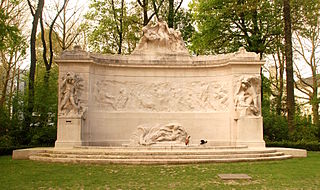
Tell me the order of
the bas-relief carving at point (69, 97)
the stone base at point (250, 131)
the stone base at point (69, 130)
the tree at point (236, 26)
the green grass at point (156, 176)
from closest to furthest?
the green grass at point (156, 176), the stone base at point (69, 130), the bas-relief carving at point (69, 97), the stone base at point (250, 131), the tree at point (236, 26)

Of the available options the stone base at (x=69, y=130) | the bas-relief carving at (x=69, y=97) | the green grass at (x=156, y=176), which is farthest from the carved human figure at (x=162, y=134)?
the green grass at (x=156, y=176)

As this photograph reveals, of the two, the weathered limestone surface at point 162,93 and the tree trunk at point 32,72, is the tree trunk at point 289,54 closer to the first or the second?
the weathered limestone surface at point 162,93

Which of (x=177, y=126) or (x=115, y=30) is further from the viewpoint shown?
(x=115, y=30)

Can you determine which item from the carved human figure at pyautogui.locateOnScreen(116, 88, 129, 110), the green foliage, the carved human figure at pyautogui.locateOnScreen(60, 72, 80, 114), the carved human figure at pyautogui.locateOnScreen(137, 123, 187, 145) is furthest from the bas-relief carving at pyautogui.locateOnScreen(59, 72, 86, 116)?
the green foliage

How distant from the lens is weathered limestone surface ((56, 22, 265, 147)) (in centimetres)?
1712

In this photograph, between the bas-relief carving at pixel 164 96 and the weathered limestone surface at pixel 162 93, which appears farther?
the bas-relief carving at pixel 164 96

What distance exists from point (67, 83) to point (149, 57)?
478 centimetres

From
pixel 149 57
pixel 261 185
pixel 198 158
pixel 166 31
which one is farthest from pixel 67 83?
pixel 261 185

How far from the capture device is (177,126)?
16969 millimetres

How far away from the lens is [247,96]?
17328 mm

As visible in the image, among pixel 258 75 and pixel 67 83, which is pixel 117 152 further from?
pixel 258 75

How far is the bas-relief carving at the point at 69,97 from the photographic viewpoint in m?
16.7

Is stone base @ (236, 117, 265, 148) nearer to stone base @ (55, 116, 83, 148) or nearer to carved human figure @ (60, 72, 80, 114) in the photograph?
stone base @ (55, 116, 83, 148)

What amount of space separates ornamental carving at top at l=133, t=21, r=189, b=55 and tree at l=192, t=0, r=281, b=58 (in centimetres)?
766
